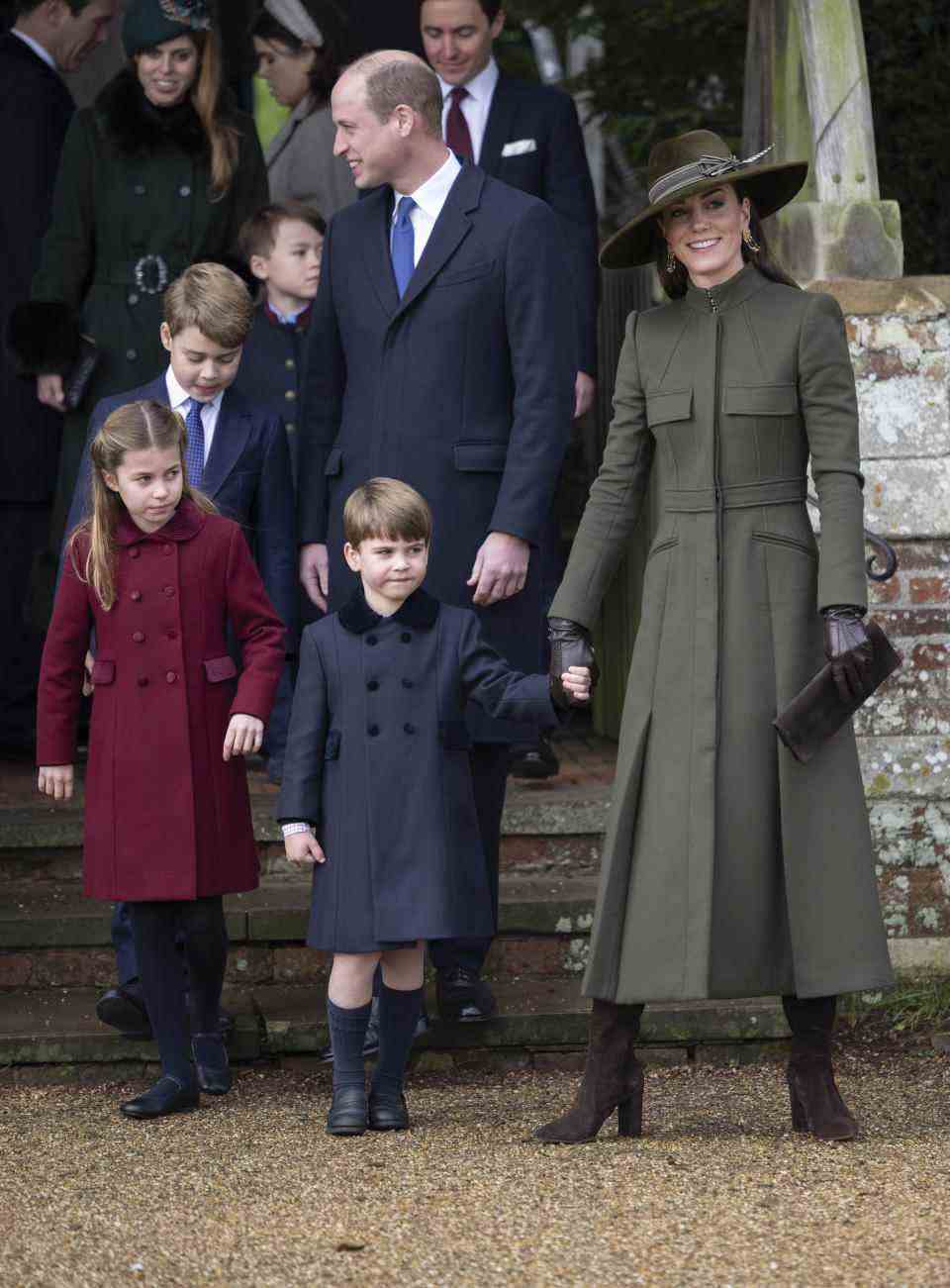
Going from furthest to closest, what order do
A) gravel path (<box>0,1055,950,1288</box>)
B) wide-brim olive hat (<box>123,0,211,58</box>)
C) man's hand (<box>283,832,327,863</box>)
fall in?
wide-brim olive hat (<box>123,0,211,58</box>), man's hand (<box>283,832,327,863</box>), gravel path (<box>0,1055,950,1288</box>)

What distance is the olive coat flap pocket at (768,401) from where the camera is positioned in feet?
14.7

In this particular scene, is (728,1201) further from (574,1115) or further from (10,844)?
(10,844)

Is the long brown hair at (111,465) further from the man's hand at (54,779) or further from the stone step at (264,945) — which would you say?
the stone step at (264,945)

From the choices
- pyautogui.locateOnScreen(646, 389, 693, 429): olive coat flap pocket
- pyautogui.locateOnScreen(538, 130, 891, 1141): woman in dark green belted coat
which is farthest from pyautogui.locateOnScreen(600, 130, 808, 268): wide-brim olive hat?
pyautogui.locateOnScreen(646, 389, 693, 429): olive coat flap pocket

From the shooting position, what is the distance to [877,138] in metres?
7.26

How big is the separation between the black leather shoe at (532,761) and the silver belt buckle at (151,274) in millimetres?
1552

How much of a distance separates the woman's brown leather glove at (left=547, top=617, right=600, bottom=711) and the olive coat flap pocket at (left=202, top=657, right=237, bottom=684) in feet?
2.70

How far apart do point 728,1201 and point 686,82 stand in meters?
6.72

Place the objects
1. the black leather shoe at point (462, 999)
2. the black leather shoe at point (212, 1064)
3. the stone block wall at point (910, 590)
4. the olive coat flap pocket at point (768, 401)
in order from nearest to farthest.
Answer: the olive coat flap pocket at point (768, 401)
the black leather shoe at point (212, 1064)
the black leather shoe at point (462, 999)
the stone block wall at point (910, 590)

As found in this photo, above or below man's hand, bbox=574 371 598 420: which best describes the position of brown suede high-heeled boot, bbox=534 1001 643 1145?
below

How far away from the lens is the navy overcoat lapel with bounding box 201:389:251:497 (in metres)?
5.45

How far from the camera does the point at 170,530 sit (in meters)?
5.02

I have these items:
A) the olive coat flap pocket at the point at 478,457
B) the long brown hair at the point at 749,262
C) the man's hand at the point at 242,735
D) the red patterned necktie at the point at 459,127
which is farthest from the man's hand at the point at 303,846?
the red patterned necktie at the point at 459,127

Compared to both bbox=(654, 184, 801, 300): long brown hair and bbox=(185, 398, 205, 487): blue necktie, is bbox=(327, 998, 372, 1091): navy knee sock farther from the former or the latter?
bbox=(654, 184, 801, 300): long brown hair
